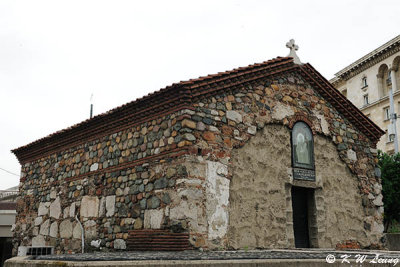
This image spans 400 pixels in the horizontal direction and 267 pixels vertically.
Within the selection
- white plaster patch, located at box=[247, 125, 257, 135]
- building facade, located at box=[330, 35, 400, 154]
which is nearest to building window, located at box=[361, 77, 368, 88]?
building facade, located at box=[330, 35, 400, 154]

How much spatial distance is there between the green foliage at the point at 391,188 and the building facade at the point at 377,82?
45.1ft

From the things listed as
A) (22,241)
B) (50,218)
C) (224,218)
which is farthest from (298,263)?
(22,241)

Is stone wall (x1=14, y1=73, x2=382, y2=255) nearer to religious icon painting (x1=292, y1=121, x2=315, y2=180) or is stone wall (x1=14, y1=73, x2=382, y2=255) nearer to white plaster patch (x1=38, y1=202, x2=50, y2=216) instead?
white plaster patch (x1=38, y1=202, x2=50, y2=216)

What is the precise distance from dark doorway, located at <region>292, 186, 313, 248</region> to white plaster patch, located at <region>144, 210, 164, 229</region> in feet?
10.4

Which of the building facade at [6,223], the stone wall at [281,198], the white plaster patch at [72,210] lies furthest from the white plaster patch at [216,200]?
the building facade at [6,223]

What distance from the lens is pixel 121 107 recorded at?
9.20 m

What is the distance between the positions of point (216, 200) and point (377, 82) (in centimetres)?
2921

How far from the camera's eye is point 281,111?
31.1 ft

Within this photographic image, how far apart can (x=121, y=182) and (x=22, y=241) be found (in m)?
4.97

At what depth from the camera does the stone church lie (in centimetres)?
793

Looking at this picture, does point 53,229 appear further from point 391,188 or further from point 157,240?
point 391,188

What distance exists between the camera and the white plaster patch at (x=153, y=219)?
790 cm

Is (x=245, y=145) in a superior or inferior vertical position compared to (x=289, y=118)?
inferior

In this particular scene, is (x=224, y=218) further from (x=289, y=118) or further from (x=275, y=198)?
(x=289, y=118)
